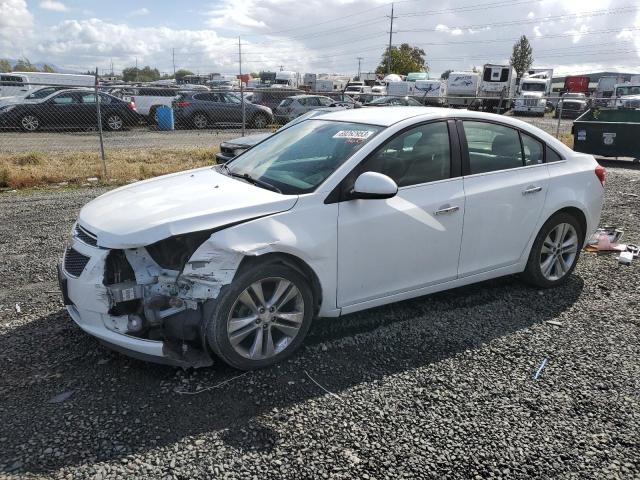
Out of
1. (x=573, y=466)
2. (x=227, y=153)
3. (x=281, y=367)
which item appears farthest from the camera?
(x=227, y=153)

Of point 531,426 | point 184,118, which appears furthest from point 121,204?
point 184,118

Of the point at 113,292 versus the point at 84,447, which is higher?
the point at 113,292

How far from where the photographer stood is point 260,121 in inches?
770

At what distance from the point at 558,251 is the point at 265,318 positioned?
2.93m

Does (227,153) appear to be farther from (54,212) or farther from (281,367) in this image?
(281,367)

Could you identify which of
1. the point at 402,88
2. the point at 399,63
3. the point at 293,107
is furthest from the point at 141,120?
the point at 399,63

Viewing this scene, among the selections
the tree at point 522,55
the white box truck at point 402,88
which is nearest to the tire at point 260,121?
the white box truck at point 402,88

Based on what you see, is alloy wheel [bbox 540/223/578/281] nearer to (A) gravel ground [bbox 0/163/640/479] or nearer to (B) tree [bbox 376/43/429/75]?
(A) gravel ground [bbox 0/163/640/479]

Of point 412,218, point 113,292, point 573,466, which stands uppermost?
point 412,218

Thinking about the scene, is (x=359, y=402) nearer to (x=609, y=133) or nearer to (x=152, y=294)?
(x=152, y=294)

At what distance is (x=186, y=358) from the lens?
3.33m

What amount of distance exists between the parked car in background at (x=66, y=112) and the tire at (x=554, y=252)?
16.0 metres

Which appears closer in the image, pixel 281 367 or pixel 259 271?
pixel 259 271

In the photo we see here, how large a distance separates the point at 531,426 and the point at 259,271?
5.84ft
